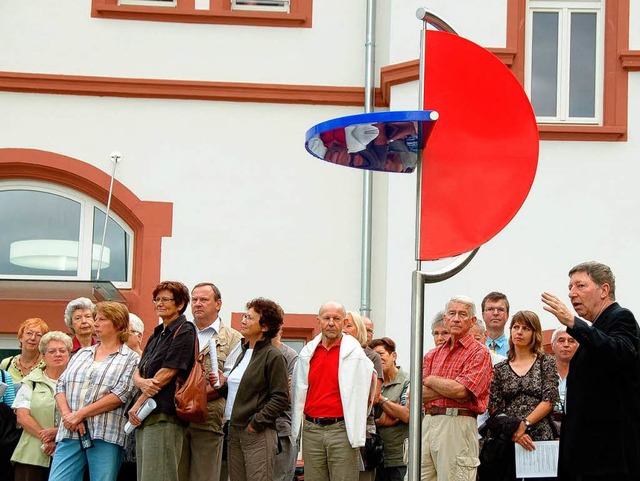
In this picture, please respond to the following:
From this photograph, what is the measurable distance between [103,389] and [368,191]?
4.61 metres

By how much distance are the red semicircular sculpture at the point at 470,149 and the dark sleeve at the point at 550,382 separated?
3.58 m

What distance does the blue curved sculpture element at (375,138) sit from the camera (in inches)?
199

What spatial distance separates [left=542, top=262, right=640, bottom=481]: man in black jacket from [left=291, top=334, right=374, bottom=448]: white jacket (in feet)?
7.97

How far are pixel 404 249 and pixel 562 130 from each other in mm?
1878

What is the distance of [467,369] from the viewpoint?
334 inches

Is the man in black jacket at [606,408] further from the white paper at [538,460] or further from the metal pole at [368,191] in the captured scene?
the metal pole at [368,191]

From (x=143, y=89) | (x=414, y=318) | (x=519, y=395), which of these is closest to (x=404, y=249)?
(x=143, y=89)

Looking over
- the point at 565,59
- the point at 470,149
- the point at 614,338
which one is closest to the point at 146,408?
the point at 614,338

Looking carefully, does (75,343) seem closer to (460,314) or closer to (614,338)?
(460,314)

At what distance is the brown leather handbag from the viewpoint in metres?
8.76

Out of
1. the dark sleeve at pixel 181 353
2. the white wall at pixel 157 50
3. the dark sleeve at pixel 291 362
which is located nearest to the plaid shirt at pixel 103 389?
the dark sleeve at pixel 181 353

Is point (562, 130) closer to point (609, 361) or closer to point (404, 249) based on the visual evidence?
point (404, 249)

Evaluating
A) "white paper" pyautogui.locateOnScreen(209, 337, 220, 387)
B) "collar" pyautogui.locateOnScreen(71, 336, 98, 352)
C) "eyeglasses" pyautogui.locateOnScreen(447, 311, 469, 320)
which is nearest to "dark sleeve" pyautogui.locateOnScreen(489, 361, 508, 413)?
"eyeglasses" pyautogui.locateOnScreen(447, 311, 469, 320)

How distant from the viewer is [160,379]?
8789 millimetres
